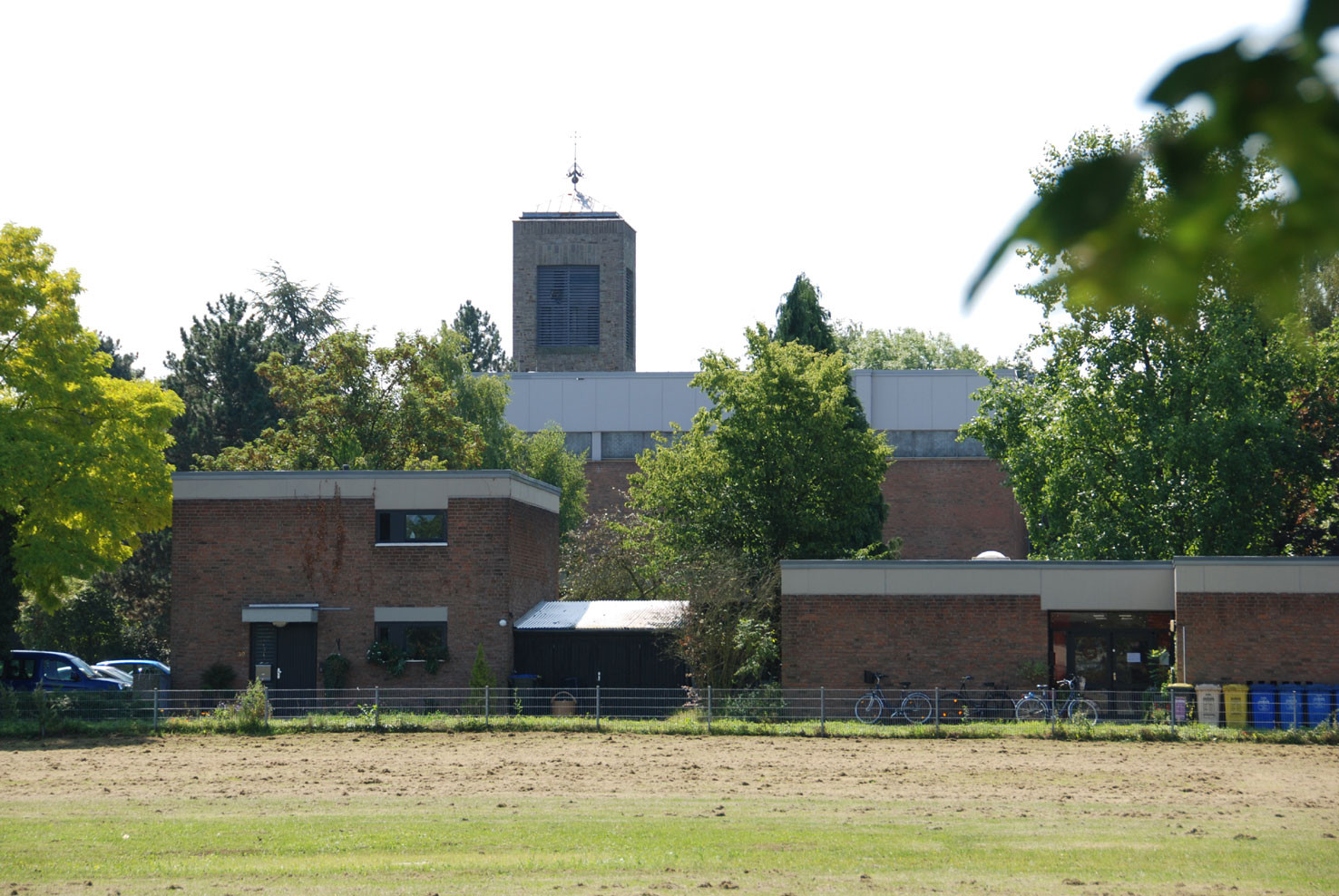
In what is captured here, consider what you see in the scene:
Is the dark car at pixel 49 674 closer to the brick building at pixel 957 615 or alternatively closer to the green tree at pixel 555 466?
the brick building at pixel 957 615

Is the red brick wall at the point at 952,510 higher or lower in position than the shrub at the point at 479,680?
higher

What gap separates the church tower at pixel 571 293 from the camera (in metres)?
70.2

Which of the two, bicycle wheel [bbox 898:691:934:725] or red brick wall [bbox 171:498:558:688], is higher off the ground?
red brick wall [bbox 171:498:558:688]

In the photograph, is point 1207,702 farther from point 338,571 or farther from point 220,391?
point 220,391

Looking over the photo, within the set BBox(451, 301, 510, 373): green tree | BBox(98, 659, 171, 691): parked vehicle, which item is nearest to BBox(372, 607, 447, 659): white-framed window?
BBox(98, 659, 171, 691): parked vehicle

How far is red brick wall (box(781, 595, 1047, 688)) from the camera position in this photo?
3191cm

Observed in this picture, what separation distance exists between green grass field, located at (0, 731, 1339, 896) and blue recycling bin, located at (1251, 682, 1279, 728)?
3.22 metres

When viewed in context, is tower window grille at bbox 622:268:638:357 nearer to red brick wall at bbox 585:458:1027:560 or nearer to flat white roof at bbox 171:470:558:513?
red brick wall at bbox 585:458:1027:560

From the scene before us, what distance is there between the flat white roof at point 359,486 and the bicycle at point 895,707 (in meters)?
10.2

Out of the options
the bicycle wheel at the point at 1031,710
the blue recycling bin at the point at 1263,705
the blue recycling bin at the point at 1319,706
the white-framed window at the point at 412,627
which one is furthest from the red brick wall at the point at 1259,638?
the white-framed window at the point at 412,627

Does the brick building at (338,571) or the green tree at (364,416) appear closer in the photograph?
the brick building at (338,571)

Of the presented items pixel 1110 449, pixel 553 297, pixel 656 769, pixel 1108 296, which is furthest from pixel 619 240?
pixel 1108 296

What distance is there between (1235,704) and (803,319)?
73.3 feet

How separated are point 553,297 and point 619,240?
434 cm
